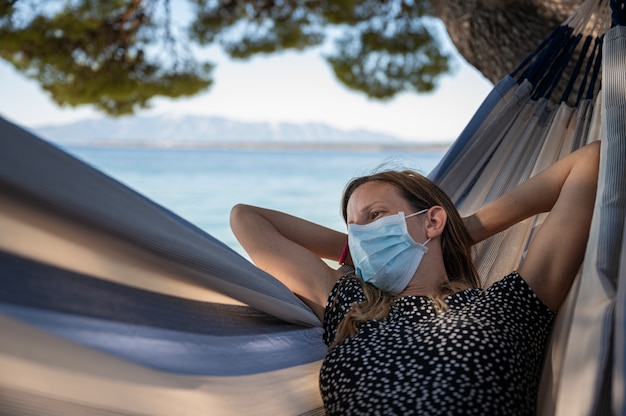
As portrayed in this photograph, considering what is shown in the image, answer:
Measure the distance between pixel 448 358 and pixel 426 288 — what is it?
1.17ft

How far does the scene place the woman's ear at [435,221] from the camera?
195 cm

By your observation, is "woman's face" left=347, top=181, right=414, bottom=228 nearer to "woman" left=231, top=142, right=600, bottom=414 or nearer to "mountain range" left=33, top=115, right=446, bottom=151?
"woman" left=231, top=142, right=600, bottom=414

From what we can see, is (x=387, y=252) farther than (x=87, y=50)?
No

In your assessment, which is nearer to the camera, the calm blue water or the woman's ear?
the woman's ear

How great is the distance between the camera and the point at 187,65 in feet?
27.7

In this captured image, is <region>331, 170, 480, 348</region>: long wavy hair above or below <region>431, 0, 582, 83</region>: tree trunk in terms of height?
below

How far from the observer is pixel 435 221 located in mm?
1966

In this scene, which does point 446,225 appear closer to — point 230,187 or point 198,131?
point 230,187

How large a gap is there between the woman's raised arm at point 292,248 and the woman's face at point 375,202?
0.17 m

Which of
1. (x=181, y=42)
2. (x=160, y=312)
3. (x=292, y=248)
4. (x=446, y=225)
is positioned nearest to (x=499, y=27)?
(x=446, y=225)

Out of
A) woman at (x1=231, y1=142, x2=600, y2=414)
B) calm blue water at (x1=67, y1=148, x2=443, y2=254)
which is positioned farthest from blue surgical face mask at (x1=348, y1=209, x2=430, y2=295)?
calm blue water at (x1=67, y1=148, x2=443, y2=254)

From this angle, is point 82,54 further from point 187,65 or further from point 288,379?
point 288,379

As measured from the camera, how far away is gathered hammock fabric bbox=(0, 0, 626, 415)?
1.31 metres

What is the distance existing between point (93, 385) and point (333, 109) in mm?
46724
